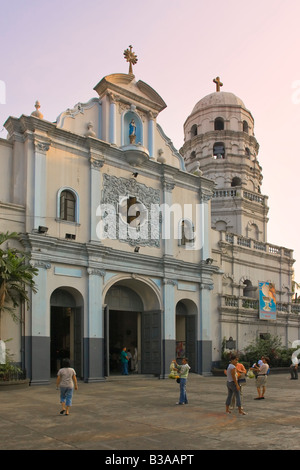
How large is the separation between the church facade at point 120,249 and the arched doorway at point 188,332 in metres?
0.06

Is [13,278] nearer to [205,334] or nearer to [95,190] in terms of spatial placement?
[95,190]

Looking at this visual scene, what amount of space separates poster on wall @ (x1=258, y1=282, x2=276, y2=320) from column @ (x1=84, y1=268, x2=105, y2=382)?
1376 centimetres

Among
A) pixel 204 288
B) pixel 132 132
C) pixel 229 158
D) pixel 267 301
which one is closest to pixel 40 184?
pixel 132 132

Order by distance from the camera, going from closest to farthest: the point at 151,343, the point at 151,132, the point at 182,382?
the point at 182,382, the point at 151,343, the point at 151,132

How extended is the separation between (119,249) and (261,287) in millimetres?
13208

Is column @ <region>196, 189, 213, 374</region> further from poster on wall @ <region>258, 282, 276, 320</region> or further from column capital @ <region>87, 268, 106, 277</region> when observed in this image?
column capital @ <region>87, 268, 106, 277</region>

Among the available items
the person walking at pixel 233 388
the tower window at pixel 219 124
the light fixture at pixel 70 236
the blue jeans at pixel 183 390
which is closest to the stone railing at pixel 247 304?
the light fixture at pixel 70 236

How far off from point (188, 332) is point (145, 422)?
18.2m

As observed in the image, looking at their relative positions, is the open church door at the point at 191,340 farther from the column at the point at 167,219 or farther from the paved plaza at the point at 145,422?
the paved plaza at the point at 145,422

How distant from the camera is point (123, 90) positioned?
2814 centimetres

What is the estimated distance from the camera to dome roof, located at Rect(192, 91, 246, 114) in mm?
45400

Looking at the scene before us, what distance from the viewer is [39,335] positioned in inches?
885

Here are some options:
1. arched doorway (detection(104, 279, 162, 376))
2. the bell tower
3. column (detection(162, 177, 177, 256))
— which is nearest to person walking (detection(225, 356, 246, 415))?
arched doorway (detection(104, 279, 162, 376))

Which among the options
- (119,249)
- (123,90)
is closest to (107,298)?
(119,249)
